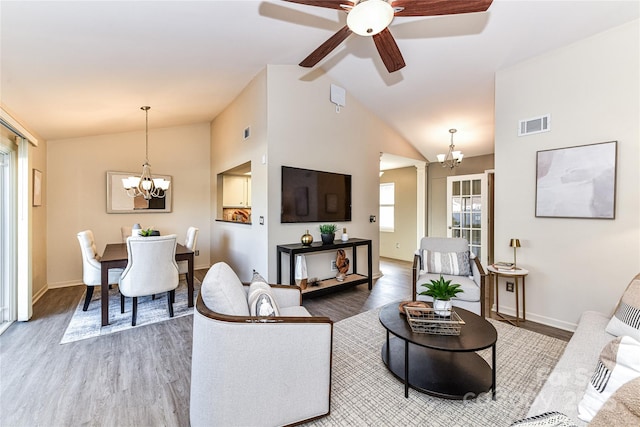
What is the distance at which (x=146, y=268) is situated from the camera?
9.79 feet

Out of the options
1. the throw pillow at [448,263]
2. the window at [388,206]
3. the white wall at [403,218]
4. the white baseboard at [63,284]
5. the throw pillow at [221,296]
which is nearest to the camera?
the throw pillow at [221,296]

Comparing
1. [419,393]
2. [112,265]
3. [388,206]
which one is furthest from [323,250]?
[388,206]

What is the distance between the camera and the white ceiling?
204cm

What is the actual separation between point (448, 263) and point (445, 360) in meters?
1.39

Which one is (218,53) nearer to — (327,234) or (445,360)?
(327,234)

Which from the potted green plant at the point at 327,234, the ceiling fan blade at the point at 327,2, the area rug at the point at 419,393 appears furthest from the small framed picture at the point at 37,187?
the area rug at the point at 419,393

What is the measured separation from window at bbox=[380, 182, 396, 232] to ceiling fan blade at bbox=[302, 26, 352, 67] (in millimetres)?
5142

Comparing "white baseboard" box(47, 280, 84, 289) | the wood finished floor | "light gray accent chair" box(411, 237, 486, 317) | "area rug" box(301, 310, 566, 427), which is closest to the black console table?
the wood finished floor

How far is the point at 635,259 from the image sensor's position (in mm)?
2518

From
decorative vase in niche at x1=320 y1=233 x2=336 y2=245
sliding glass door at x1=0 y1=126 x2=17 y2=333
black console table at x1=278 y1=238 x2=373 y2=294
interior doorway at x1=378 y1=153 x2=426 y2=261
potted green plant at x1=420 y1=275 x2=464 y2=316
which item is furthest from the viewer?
interior doorway at x1=378 y1=153 x2=426 y2=261

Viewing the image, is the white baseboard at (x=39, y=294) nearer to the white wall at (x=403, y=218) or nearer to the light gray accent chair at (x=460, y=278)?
the light gray accent chair at (x=460, y=278)

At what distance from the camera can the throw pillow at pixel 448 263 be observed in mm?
3238

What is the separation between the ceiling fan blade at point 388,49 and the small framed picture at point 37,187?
178 inches

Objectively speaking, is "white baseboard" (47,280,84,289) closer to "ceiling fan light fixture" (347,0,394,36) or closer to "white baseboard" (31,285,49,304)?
"white baseboard" (31,285,49,304)
